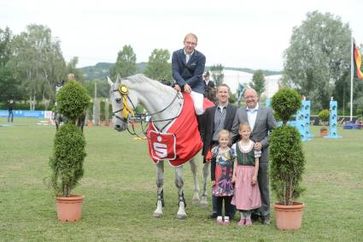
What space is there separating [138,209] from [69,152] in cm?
173

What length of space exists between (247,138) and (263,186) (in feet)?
2.44

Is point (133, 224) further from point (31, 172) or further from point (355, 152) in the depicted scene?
point (355, 152)

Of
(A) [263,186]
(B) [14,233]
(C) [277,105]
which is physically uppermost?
(C) [277,105]

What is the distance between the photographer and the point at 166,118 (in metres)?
8.10

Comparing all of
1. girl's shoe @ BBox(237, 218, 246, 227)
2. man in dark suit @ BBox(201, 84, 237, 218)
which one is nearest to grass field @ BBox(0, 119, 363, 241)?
girl's shoe @ BBox(237, 218, 246, 227)

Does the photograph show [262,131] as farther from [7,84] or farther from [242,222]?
[7,84]

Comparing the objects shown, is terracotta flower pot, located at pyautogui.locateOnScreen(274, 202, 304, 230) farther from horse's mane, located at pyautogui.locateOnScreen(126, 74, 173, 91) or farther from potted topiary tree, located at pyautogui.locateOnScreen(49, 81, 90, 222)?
potted topiary tree, located at pyautogui.locateOnScreen(49, 81, 90, 222)

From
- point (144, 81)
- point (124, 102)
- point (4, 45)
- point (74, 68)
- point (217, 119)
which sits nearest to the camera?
point (124, 102)

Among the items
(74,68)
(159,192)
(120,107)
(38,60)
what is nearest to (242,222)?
(159,192)

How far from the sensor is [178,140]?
799 cm

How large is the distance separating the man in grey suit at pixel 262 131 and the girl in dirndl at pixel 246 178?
14cm

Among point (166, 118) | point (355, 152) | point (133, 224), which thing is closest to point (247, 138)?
point (166, 118)

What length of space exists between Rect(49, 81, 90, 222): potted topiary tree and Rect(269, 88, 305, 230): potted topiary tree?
8.82ft

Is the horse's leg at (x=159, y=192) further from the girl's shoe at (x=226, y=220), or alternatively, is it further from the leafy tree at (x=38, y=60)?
the leafy tree at (x=38, y=60)
